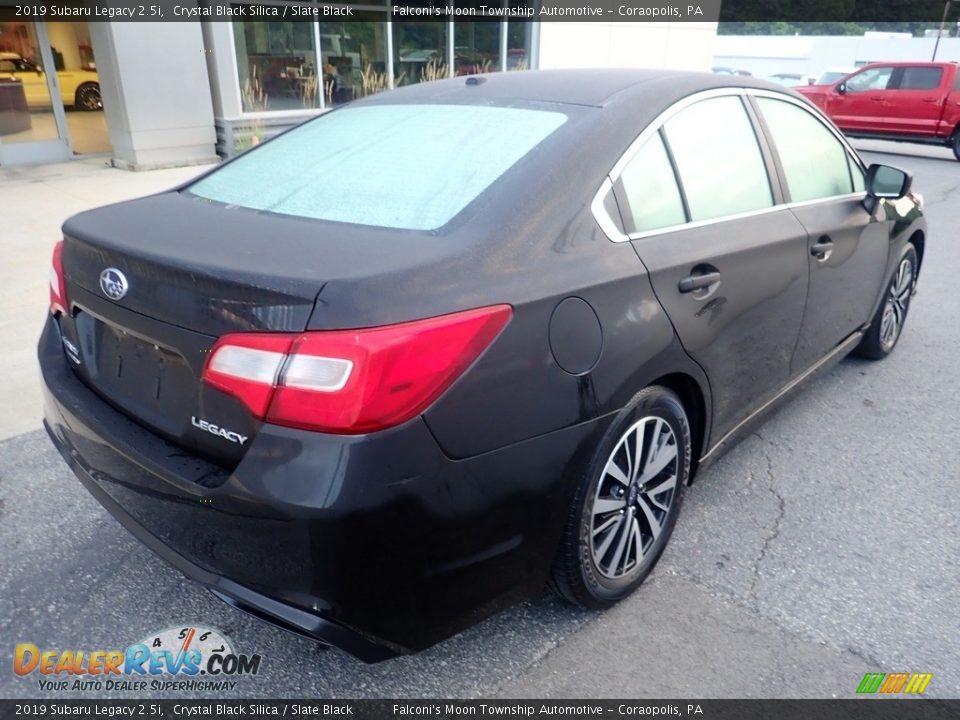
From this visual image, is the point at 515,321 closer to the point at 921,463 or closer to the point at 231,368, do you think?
the point at 231,368

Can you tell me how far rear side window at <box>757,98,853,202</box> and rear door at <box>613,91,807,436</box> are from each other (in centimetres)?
21

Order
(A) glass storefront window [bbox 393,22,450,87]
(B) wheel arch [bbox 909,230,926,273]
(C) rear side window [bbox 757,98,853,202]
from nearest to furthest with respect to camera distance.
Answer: (C) rear side window [bbox 757,98,853,202] < (B) wheel arch [bbox 909,230,926,273] < (A) glass storefront window [bbox 393,22,450,87]

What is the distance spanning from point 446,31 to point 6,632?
13049mm

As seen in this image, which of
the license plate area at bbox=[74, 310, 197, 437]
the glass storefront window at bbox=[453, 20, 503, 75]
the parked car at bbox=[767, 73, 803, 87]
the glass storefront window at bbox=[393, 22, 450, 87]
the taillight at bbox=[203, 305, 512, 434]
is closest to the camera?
the taillight at bbox=[203, 305, 512, 434]

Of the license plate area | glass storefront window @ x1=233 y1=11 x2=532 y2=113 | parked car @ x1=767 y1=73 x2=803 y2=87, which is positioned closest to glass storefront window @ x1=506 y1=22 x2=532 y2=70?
glass storefront window @ x1=233 y1=11 x2=532 y2=113

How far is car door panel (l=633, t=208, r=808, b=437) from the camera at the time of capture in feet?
7.74

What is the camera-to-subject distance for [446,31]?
13.4 meters

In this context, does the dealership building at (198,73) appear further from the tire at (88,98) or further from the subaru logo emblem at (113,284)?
the subaru logo emblem at (113,284)

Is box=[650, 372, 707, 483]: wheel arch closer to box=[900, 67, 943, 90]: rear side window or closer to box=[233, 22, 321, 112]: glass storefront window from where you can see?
box=[233, 22, 321, 112]: glass storefront window

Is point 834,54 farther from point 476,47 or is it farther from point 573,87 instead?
point 573,87

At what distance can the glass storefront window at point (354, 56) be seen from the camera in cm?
1186

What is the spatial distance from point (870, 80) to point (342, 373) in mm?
18110

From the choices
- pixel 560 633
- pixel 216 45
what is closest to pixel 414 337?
pixel 560 633

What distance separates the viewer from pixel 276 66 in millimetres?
11250
